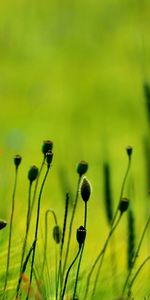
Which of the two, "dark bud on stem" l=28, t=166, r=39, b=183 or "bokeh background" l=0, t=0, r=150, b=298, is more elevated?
"bokeh background" l=0, t=0, r=150, b=298

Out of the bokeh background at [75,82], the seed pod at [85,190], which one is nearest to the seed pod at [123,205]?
the seed pod at [85,190]

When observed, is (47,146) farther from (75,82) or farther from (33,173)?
(75,82)

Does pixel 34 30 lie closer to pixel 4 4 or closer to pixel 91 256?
pixel 4 4

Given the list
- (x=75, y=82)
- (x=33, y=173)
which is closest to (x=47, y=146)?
(x=33, y=173)

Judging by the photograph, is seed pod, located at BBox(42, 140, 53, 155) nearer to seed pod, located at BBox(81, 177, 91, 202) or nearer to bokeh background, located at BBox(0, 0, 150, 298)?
seed pod, located at BBox(81, 177, 91, 202)

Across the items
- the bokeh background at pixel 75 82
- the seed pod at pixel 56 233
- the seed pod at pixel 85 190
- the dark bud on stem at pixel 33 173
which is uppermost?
the bokeh background at pixel 75 82

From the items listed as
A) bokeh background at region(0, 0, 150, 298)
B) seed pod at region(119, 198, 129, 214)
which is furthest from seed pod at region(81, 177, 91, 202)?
bokeh background at region(0, 0, 150, 298)

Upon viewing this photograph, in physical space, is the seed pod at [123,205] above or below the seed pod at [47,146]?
below

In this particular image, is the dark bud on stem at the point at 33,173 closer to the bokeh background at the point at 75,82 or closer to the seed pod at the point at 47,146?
the seed pod at the point at 47,146
